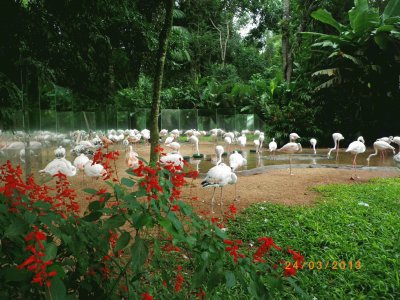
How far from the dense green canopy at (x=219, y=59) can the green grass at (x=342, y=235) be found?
3.21m

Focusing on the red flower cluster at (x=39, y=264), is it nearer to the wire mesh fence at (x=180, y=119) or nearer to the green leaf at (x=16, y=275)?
the green leaf at (x=16, y=275)

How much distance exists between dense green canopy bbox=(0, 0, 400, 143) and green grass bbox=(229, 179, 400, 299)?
3.21 metres

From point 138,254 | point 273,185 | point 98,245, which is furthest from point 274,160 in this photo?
point 138,254

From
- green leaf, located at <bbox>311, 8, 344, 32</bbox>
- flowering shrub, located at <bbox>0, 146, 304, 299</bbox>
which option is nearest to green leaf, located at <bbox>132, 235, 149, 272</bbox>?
flowering shrub, located at <bbox>0, 146, 304, 299</bbox>

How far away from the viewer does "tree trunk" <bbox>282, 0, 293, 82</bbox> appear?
16281mm

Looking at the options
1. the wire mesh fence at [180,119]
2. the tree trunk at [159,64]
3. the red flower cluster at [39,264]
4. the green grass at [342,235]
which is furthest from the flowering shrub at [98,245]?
the wire mesh fence at [180,119]

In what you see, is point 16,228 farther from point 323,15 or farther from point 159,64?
point 323,15

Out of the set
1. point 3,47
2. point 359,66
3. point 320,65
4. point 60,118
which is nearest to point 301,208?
point 3,47

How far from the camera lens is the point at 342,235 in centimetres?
411

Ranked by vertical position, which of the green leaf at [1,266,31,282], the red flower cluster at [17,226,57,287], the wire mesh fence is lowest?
the green leaf at [1,266,31,282]

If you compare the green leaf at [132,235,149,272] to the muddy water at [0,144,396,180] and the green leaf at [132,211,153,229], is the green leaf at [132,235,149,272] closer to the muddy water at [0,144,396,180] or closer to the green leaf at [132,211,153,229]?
the green leaf at [132,211,153,229]

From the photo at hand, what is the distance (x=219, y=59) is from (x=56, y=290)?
83.0 ft

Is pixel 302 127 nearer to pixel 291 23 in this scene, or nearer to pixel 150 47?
pixel 291 23

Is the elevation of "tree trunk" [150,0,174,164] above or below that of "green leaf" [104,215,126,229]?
above
